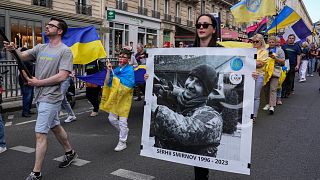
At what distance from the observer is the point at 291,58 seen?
11648 millimetres

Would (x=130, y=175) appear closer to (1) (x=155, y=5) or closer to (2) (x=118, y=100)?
(2) (x=118, y=100)

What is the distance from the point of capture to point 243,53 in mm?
3090

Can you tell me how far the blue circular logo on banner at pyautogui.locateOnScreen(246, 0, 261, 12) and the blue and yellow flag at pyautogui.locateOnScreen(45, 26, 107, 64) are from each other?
7.45 meters

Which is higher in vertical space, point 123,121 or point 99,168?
point 123,121

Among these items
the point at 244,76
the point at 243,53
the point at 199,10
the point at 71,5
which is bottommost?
the point at 244,76

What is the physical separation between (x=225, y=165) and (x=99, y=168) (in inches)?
84.7

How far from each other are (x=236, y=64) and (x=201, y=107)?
1.61ft

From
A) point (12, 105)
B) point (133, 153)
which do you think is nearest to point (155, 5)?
point (12, 105)

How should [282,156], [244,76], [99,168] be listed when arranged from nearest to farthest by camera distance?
[244,76] → [99,168] → [282,156]

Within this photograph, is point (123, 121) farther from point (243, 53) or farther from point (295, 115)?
point (295, 115)

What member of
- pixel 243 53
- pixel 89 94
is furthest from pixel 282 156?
pixel 89 94

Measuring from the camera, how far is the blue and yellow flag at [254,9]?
39.9 feet

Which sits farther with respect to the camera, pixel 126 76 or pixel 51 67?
pixel 126 76

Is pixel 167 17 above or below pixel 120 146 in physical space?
above
